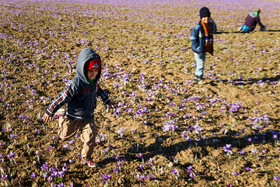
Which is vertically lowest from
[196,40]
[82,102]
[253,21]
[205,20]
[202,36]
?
[82,102]

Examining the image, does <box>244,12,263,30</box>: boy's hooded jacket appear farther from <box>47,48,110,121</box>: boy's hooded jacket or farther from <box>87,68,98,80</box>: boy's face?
<box>87,68,98,80</box>: boy's face

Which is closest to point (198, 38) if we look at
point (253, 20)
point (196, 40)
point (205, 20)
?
point (196, 40)

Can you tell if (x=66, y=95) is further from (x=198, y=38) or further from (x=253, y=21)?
(x=253, y=21)

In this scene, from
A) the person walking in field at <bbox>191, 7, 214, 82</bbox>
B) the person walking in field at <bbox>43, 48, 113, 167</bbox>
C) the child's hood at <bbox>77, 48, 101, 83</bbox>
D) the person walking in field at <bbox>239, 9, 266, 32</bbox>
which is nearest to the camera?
the child's hood at <bbox>77, 48, 101, 83</bbox>

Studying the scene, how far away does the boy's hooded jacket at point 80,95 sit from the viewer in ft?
11.8

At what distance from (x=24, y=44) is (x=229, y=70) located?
45.9ft

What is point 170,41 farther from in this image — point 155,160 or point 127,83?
point 155,160

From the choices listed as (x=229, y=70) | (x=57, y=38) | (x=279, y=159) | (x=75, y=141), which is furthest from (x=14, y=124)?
(x=57, y=38)

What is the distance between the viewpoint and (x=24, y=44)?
13.8m

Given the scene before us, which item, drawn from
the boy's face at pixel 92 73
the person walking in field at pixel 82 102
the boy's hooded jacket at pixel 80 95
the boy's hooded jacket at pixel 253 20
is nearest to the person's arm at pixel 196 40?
the person walking in field at pixel 82 102

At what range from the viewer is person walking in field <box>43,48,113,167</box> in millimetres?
3625

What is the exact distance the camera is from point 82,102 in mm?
4000

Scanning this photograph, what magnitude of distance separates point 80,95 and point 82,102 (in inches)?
6.8

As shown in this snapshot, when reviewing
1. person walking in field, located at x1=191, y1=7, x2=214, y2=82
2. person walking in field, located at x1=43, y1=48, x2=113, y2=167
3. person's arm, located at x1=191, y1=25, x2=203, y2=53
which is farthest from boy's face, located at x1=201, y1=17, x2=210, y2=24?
person walking in field, located at x1=43, y1=48, x2=113, y2=167
